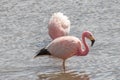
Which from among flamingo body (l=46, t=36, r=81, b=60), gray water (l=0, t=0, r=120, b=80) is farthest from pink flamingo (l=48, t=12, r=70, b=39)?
flamingo body (l=46, t=36, r=81, b=60)

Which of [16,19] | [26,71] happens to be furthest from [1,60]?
[16,19]

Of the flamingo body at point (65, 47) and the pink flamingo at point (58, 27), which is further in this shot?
the pink flamingo at point (58, 27)

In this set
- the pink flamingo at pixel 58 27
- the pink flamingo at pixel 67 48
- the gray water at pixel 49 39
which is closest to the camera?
the gray water at pixel 49 39

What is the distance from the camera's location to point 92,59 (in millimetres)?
9148

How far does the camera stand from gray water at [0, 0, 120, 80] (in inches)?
337

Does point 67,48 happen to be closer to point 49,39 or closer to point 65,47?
point 65,47

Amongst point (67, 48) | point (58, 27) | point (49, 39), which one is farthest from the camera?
point (49, 39)

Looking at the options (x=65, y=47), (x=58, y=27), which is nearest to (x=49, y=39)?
(x=58, y=27)

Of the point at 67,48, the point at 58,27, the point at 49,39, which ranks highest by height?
the point at 58,27

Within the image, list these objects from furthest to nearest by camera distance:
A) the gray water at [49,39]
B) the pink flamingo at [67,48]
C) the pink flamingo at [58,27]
Answer: the pink flamingo at [58,27] < the pink flamingo at [67,48] < the gray water at [49,39]

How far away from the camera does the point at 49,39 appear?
35.1ft

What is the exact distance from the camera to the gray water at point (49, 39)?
28.1ft

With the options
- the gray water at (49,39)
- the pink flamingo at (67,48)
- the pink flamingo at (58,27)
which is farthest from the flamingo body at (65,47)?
the pink flamingo at (58,27)

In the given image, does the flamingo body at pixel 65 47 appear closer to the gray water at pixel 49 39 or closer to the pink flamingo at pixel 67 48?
the pink flamingo at pixel 67 48
